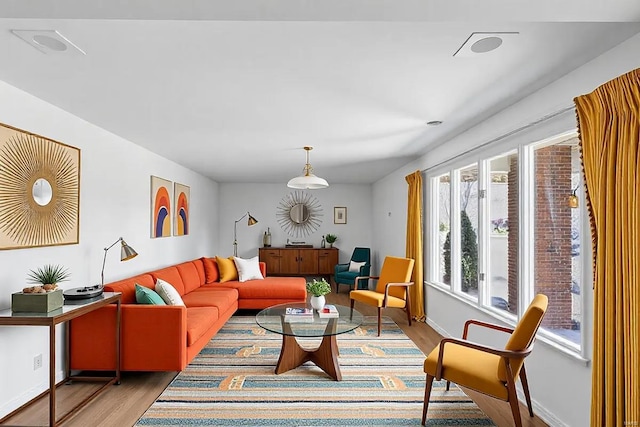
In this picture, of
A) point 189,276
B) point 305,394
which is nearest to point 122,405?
point 305,394

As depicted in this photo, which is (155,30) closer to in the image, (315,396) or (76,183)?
(76,183)

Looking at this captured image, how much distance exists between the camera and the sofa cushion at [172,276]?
4.58m

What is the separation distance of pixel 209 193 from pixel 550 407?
6.78m

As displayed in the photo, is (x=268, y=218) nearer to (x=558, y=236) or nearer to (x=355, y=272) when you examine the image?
(x=355, y=272)

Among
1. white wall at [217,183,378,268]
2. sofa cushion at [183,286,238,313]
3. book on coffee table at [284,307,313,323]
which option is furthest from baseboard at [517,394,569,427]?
white wall at [217,183,378,268]

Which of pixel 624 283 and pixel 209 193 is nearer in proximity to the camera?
pixel 624 283

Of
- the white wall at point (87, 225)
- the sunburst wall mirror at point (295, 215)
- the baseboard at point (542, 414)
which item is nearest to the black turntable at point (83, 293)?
the white wall at point (87, 225)

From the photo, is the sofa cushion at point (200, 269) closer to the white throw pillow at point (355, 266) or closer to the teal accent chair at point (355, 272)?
the teal accent chair at point (355, 272)

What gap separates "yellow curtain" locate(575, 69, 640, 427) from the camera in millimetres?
1874

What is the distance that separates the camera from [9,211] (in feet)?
8.93

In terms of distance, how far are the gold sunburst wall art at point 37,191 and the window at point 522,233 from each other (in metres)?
3.69

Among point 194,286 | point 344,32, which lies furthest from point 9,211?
point 194,286

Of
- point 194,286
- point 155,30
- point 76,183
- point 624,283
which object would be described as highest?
point 155,30

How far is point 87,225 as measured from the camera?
3.64 m
